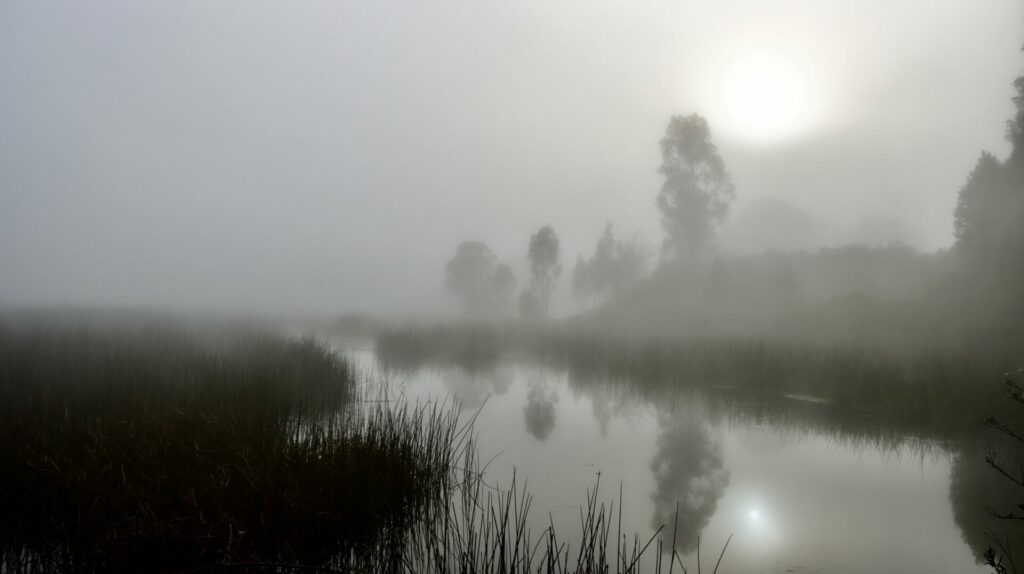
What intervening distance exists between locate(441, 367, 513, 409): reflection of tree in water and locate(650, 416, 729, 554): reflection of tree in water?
3.90m

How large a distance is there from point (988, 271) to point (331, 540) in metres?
23.9

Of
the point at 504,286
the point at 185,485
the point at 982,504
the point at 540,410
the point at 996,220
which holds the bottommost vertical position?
the point at 540,410

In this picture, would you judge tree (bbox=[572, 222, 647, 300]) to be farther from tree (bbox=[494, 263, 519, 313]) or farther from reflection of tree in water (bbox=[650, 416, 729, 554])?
reflection of tree in water (bbox=[650, 416, 729, 554])

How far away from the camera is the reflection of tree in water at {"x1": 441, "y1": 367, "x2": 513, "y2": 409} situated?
1102 centimetres

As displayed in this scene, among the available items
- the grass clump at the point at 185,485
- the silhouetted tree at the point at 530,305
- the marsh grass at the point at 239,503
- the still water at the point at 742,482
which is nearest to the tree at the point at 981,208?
the still water at the point at 742,482

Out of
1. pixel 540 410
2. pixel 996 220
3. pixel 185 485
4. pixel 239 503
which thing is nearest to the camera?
pixel 239 503

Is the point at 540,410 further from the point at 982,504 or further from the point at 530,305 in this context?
the point at 530,305

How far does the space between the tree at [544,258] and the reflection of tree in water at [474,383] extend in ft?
98.9

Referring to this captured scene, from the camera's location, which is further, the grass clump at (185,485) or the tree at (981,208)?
the tree at (981,208)

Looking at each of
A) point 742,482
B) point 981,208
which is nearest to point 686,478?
point 742,482

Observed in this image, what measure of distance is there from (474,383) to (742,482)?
799 cm

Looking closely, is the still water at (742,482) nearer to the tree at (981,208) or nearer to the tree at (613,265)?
the tree at (981,208)

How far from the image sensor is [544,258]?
45.8m

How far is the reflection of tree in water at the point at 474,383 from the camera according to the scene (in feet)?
36.2
